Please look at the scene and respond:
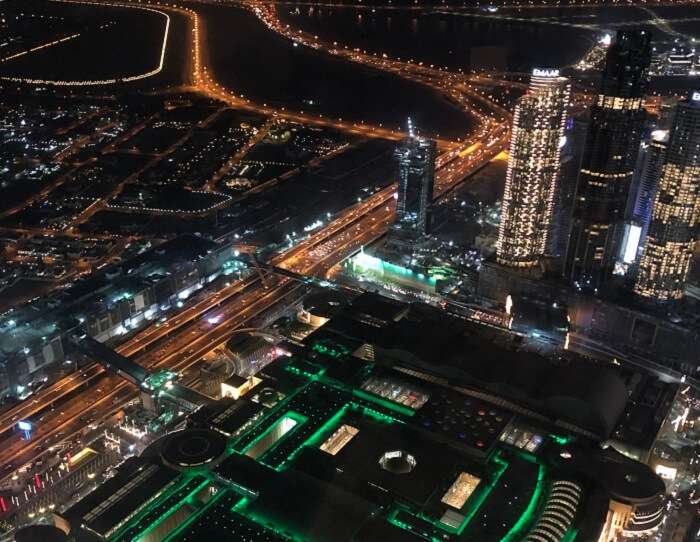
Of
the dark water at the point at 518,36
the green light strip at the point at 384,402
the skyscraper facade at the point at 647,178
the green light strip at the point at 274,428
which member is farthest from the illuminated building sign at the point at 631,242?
the dark water at the point at 518,36

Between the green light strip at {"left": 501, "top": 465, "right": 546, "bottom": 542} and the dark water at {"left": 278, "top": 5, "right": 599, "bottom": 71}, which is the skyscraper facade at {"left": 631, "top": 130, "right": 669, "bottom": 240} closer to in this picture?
the green light strip at {"left": 501, "top": 465, "right": 546, "bottom": 542}

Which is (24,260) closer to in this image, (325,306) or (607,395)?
(325,306)

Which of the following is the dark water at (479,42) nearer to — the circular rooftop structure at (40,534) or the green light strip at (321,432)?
the green light strip at (321,432)

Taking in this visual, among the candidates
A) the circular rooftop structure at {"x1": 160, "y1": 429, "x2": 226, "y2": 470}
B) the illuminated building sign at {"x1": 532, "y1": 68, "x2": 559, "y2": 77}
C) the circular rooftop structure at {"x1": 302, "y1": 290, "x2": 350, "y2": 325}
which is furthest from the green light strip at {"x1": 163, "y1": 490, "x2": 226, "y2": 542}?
the illuminated building sign at {"x1": 532, "y1": 68, "x2": 559, "y2": 77}

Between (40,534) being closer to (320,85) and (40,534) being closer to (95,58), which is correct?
(320,85)

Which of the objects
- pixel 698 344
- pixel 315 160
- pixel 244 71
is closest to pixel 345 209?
pixel 315 160

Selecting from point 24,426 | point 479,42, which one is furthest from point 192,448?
point 479,42
